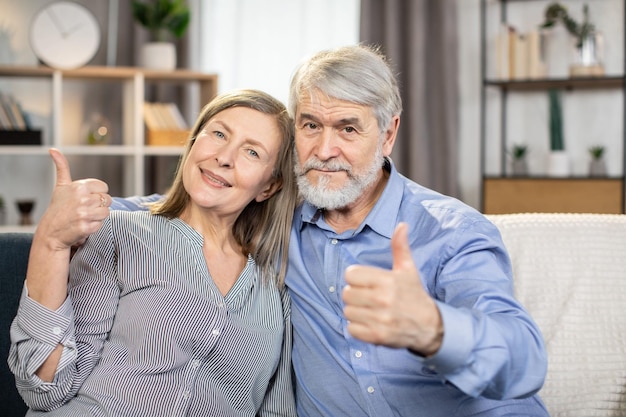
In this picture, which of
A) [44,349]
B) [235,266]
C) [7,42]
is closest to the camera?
[44,349]

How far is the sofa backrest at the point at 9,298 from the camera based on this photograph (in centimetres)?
178

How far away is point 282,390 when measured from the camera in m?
1.78

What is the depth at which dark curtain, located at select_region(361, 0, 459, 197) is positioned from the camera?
4.47 m

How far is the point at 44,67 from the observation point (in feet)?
13.5

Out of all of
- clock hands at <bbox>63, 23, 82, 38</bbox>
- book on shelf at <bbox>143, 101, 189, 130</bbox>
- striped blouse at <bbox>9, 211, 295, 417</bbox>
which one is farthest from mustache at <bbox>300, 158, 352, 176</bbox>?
clock hands at <bbox>63, 23, 82, 38</bbox>

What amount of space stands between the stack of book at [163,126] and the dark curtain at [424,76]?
1127mm

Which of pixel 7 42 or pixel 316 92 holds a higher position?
pixel 7 42

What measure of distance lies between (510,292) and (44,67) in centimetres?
326

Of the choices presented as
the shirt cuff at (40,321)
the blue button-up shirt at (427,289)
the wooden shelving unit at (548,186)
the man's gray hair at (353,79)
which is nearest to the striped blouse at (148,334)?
the shirt cuff at (40,321)

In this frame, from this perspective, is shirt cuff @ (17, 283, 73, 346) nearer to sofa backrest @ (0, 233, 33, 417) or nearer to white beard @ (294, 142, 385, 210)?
sofa backrest @ (0, 233, 33, 417)

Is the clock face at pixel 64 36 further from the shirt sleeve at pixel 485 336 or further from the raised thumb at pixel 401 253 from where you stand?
the raised thumb at pixel 401 253

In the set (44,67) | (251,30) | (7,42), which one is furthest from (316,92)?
(7,42)

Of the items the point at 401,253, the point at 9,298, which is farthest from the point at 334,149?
the point at 9,298

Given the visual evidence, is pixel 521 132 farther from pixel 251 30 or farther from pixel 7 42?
pixel 7 42
